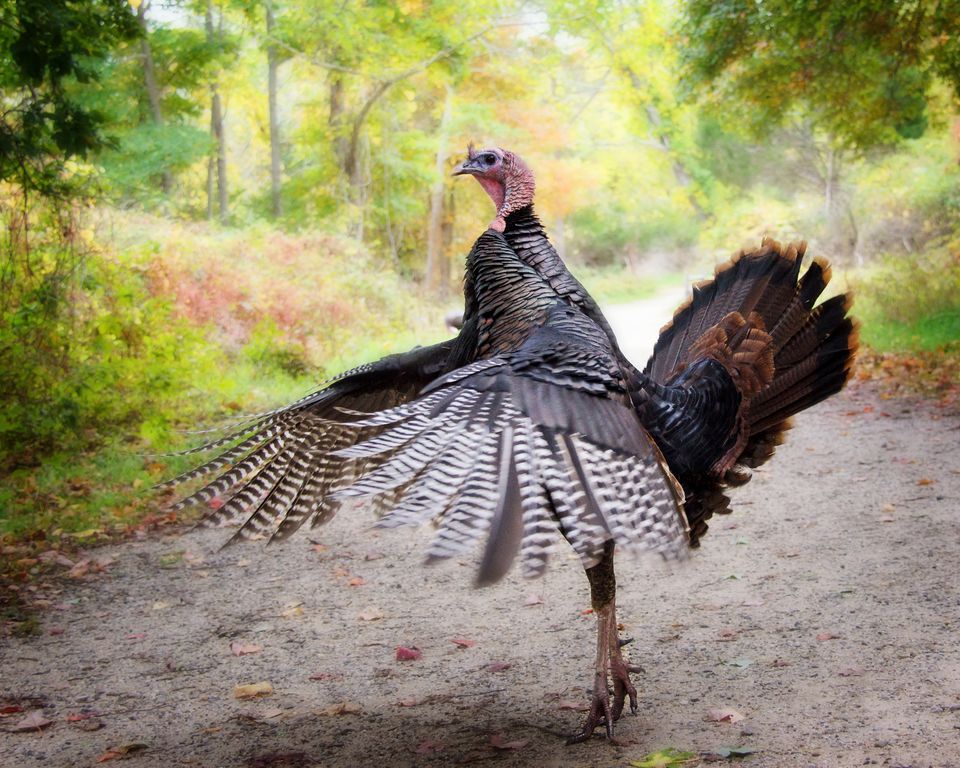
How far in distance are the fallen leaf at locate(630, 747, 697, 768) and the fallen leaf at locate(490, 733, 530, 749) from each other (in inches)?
18.7

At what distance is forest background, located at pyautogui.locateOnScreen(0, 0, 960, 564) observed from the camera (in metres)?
8.10

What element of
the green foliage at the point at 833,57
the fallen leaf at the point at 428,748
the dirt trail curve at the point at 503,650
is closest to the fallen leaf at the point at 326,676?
the dirt trail curve at the point at 503,650

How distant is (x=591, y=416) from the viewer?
338cm

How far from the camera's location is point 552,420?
3.26 m

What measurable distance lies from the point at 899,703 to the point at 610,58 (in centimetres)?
2317

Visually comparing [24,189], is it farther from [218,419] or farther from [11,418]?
[218,419]

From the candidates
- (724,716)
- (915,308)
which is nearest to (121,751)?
(724,716)

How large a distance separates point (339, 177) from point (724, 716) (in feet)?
70.8

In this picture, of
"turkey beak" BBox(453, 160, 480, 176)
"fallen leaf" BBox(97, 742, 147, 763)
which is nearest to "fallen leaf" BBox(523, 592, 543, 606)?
"fallen leaf" BBox(97, 742, 147, 763)

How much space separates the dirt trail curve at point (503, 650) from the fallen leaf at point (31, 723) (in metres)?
0.05

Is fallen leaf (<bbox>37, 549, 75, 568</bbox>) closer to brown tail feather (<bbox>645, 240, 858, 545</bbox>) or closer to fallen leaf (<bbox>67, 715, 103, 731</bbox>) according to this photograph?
fallen leaf (<bbox>67, 715, 103, 731</bbox>)

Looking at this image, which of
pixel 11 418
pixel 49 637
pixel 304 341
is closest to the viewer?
pixel 49 637

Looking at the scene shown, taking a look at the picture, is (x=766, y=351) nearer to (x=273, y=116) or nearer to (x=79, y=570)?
(x=79, y=570)

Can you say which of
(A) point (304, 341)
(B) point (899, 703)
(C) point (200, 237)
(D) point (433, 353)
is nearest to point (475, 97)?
(C) point (200, 237)
